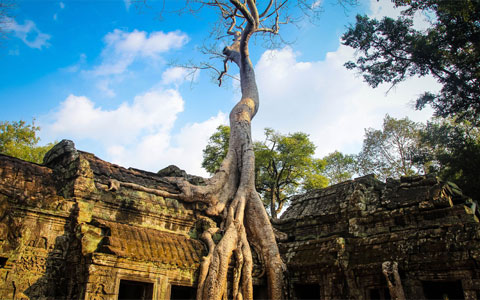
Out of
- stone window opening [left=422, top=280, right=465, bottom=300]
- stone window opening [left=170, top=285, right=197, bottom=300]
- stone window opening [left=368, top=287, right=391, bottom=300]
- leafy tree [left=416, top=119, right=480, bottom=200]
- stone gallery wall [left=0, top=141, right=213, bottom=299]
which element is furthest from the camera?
leafy tree [left=416, top=119, right=480, bottom=200]

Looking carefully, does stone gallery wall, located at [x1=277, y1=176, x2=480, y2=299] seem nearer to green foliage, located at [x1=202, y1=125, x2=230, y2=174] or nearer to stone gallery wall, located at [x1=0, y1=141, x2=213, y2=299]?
stone gallery wall, located at [x1=0, y1=141, x2=213, y2=299]

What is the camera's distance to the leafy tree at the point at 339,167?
22.0 meters

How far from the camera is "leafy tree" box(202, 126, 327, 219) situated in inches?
781

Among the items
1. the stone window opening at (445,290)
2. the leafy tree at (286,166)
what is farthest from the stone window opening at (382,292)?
the leafy tree at (286,166)

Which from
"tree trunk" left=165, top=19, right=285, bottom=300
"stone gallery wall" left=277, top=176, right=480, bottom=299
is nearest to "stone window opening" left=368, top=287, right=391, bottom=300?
"stone gallery wall" left=277, top=176, right=480, bottom=299

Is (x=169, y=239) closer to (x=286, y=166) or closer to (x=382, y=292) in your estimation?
(x=382, y=292)

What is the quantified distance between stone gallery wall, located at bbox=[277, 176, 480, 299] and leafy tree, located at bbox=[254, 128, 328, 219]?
11503mm

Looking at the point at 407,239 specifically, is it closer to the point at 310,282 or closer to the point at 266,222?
the point at 310,282

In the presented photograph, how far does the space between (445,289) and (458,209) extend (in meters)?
1.49

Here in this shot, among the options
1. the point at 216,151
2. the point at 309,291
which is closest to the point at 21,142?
the point at 216,151

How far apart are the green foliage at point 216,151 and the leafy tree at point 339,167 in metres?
6.80

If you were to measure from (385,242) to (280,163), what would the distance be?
14097 millimetres

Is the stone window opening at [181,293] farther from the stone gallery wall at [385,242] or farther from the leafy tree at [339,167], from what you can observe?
A: the leafy tree at [339,167]

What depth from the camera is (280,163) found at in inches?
800
